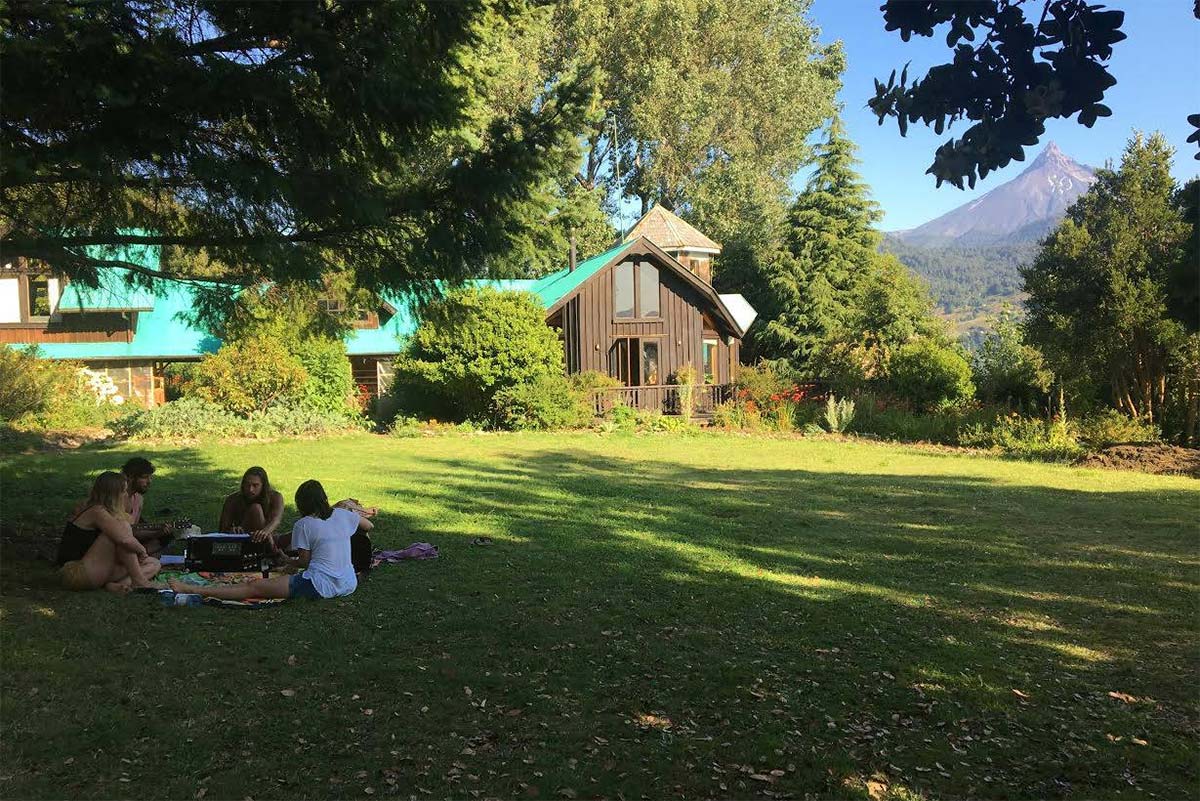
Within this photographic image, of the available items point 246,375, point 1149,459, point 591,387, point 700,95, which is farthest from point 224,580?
point 700,95

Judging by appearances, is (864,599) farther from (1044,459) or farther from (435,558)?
(1044,459)

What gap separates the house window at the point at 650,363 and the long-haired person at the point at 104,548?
23.4 m

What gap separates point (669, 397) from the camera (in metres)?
27.0

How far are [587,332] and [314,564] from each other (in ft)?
73.6

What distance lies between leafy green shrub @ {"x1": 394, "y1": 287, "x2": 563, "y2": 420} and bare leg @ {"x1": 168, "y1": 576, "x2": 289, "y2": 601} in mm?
15239

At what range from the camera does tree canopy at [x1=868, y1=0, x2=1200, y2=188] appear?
2369 millimetres

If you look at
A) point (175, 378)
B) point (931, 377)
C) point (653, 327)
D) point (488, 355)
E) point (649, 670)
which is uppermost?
point (653, 327)

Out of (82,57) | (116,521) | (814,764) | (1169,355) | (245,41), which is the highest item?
(245,41)

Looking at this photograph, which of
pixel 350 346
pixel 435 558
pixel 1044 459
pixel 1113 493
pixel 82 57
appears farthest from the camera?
pixel 350 346

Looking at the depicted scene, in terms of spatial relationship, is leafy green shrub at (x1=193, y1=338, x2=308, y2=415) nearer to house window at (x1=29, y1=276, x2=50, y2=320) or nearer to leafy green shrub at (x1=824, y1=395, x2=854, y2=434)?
house window at (x1=29, y1=276, x2=50, y2=320)

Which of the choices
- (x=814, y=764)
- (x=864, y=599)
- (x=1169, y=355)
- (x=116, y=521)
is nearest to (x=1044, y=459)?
(x=1169, y=355)

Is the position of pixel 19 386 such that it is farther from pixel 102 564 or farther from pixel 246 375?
pixel 102 564

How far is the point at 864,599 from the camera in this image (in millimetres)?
6664

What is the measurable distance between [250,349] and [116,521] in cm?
1572
